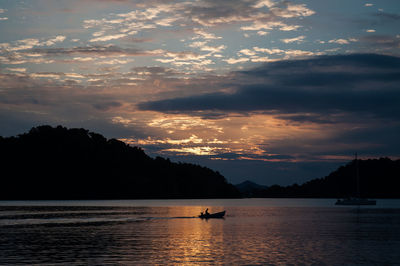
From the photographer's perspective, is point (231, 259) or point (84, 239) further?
point (84, 239)

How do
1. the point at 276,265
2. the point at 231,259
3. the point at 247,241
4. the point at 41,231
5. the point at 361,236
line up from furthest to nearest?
1. the point at 41,231
2. the point at 361,236
3. the point at 247,241
4. the point at 231,259
5. the point at 276,265

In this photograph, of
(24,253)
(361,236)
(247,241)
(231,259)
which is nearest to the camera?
(231,259)

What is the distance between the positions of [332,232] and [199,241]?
23.4 meters

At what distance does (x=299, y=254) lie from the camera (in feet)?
163

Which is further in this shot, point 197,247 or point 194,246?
point 194,246

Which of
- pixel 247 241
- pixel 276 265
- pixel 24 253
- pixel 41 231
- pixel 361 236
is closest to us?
pixel 276 265

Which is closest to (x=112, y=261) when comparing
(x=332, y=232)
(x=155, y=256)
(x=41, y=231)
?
(x=155, y=256)

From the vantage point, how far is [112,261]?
44719 millimetres

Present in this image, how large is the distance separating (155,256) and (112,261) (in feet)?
15.6

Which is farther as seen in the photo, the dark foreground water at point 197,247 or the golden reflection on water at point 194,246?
the golden reflection on water at point 194,246

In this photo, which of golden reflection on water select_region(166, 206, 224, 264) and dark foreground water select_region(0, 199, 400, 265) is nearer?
dark foreground water select_region(0, 199, 400, 265)

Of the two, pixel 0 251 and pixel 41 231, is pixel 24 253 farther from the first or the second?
pixel 41 231

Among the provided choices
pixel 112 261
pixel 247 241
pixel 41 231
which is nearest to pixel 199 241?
pixel 247 241

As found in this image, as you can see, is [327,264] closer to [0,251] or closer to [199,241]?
[199,241]
